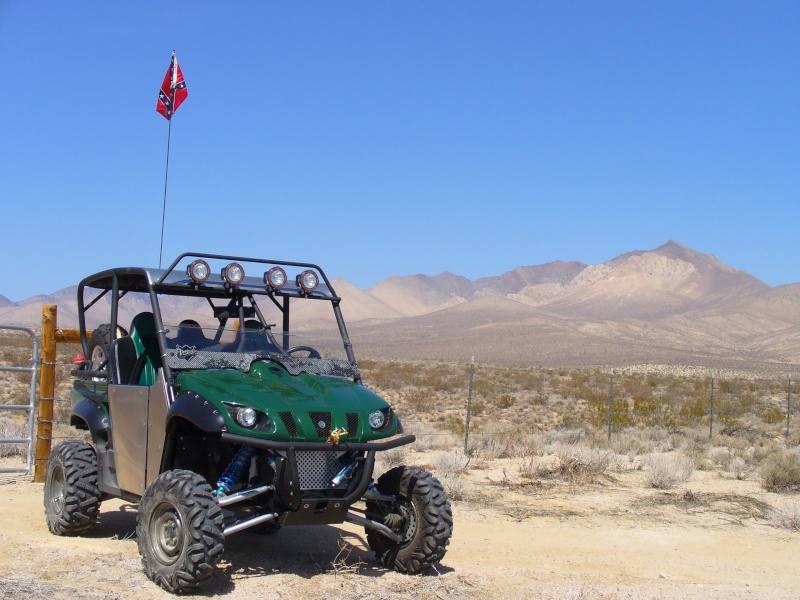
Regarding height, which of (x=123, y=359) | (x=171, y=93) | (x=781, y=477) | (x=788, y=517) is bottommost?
(x=788, y=517)

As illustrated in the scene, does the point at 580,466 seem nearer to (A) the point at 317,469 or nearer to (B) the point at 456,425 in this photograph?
(A) the point at 317,469

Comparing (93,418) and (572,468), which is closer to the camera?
(93,418)

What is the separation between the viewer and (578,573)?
26.8 ft

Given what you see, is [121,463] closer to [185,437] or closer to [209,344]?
[185,437]

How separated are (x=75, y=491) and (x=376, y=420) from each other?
3074 mm

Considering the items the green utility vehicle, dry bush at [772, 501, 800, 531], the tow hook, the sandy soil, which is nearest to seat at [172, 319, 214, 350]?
the green utility vehicle

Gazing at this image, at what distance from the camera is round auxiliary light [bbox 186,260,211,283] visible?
7.54m

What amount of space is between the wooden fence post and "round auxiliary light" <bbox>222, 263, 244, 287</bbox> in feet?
16.3

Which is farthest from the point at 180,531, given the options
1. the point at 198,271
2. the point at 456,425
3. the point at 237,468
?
the point at 456,425

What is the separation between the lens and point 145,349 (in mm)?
8242

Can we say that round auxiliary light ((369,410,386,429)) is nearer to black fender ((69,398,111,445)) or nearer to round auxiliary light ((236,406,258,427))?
round auxiliary light ((236,406,258,427))

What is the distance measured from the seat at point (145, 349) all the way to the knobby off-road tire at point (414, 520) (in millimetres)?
2321

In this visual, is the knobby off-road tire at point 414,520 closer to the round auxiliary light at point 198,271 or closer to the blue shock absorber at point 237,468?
the blue shock absorber at point 237,468

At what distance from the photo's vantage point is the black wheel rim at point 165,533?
6.58 meters
